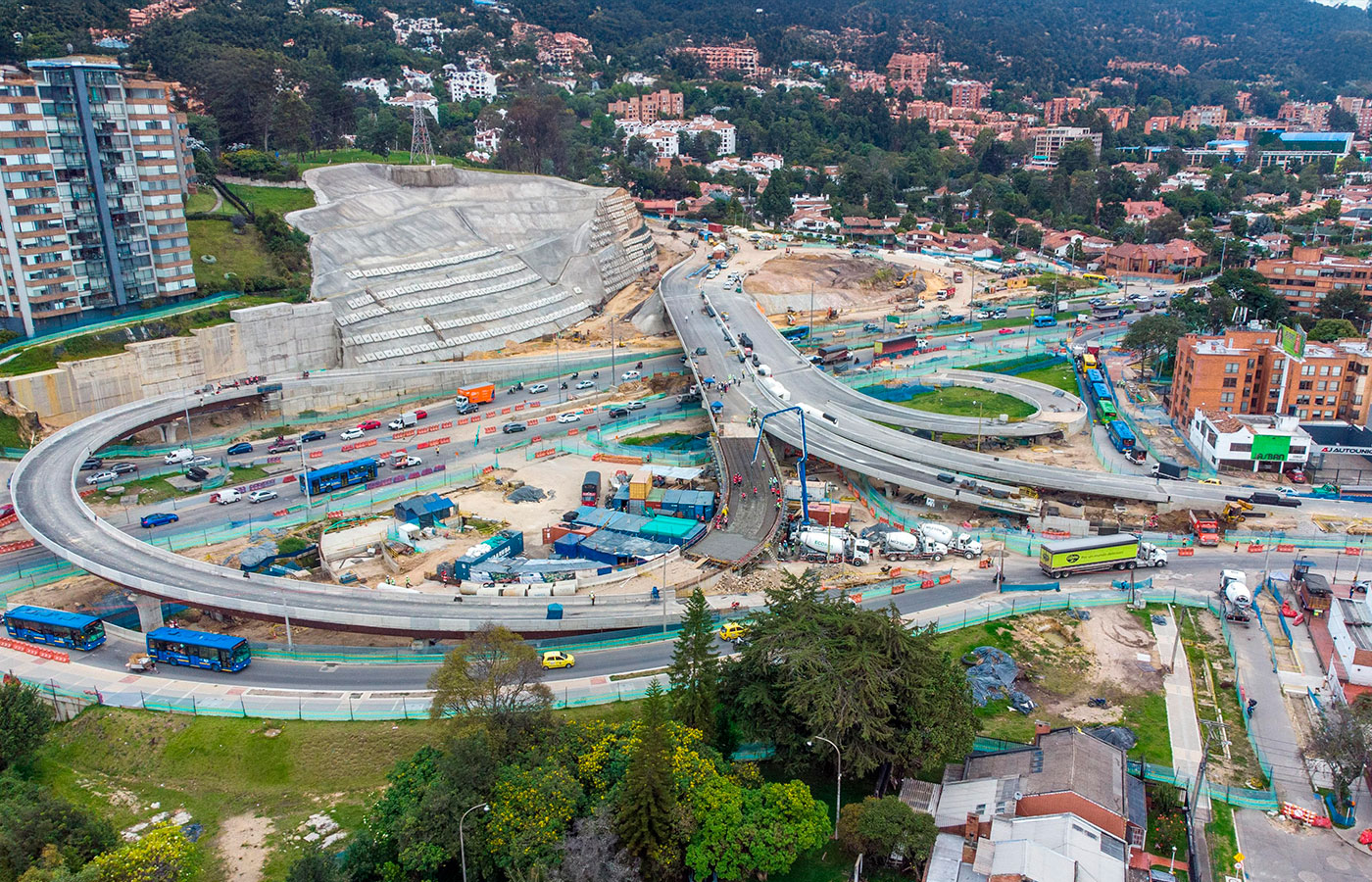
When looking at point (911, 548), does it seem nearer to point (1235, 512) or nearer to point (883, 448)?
point (883, 448)

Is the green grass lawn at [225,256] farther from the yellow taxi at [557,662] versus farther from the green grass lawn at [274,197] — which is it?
the yellow taxi at [557,662]

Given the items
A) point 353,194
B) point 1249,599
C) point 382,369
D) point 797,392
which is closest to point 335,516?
point 382,369

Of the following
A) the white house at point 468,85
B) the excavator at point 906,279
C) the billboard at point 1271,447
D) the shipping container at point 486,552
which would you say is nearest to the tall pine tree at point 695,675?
the shipping container at point 486,552

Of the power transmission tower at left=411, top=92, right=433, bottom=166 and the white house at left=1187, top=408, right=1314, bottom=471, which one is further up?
the power transmission tower at left=411, top=92, right=433, bottom=166

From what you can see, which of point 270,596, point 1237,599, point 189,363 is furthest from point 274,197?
point 1237,599

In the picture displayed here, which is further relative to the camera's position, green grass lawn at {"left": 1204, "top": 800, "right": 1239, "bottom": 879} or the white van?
the white van

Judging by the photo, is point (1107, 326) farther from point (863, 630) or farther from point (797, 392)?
point (863, 630)

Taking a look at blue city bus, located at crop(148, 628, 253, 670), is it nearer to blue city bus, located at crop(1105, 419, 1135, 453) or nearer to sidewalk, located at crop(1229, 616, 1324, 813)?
sidewalk, located at crop(1229, 616, 1324, 813)

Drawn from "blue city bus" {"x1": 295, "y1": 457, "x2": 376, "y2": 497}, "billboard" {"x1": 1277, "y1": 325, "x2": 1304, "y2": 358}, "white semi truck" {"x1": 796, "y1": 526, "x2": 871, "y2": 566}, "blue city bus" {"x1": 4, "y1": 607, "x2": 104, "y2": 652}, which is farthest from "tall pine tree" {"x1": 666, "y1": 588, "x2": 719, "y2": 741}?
"billboard" {"x1": 1277, "y1": 325, "x2": 1304, "y2": 358}
